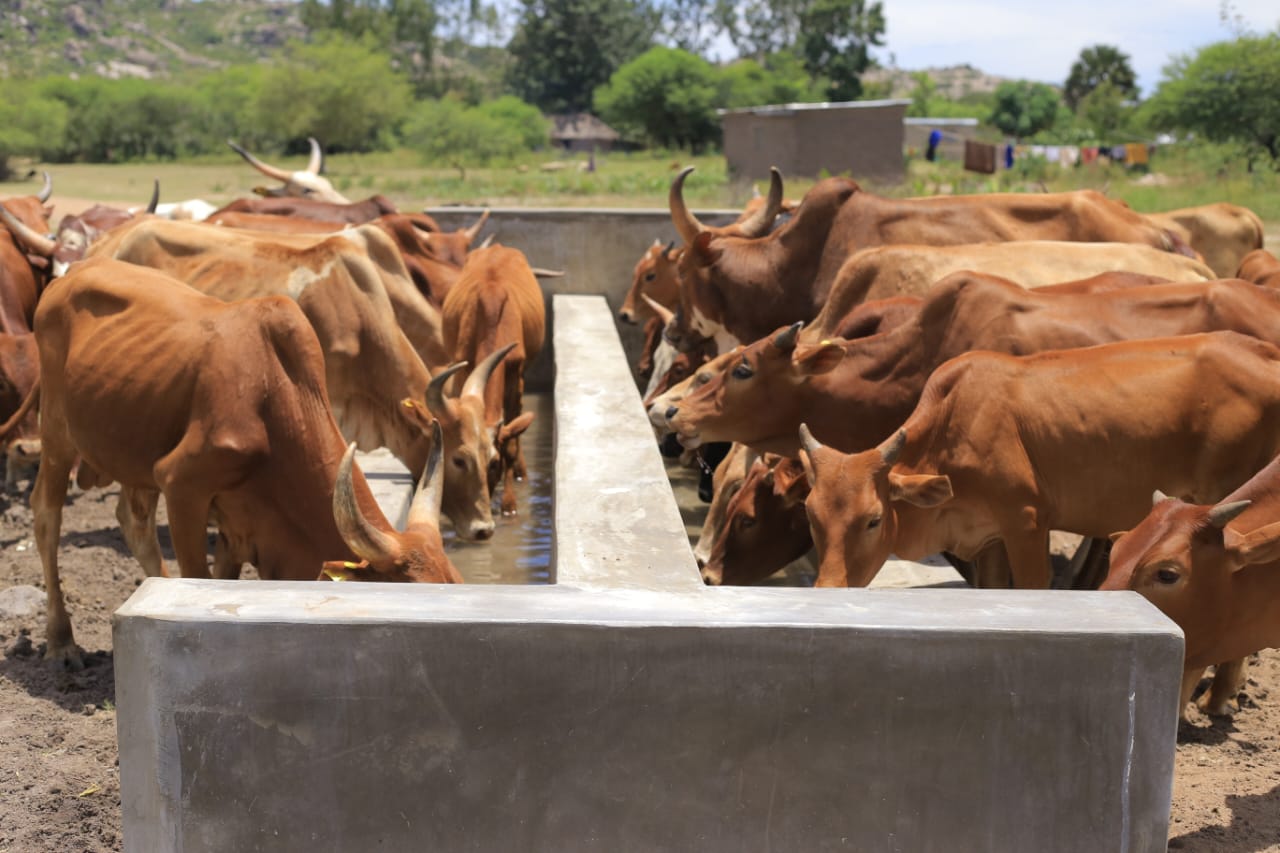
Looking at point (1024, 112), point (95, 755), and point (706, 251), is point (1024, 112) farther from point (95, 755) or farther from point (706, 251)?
point (95, 755)

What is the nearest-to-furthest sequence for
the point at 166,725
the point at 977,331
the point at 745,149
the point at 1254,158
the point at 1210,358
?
the point at 166,725
the point at 1210,358
the point at 977,331
the point at 745,149
the point at 1254,158

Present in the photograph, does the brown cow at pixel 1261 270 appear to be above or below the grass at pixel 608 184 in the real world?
above

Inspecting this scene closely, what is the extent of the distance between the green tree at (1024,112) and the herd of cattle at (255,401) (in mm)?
69061

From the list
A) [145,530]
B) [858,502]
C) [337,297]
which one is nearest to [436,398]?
[337,297]

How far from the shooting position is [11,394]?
892 centimetres

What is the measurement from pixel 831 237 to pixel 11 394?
17.5ft

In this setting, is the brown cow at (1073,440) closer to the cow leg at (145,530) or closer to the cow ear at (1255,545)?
the cow ear at (1255,545)

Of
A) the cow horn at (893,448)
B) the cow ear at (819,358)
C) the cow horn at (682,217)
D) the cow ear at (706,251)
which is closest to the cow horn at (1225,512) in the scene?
the cow horn at (893,448)

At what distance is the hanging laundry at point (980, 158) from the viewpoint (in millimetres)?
42188

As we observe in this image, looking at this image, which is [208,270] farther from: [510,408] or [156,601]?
[156,601]

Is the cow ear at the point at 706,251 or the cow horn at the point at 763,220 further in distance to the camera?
the cow horn at the point at 763,220

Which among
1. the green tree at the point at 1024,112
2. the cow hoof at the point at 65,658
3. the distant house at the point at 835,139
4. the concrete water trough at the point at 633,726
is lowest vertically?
the cow hoof at the point at 65,658

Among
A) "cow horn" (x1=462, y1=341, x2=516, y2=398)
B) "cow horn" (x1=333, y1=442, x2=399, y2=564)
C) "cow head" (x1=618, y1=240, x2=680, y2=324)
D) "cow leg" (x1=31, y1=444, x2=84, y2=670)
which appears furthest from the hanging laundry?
"cow horn" (x1=333, y1=442, x2=399, y2=564)

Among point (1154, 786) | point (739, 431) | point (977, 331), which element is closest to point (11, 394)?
point (739, 431)
